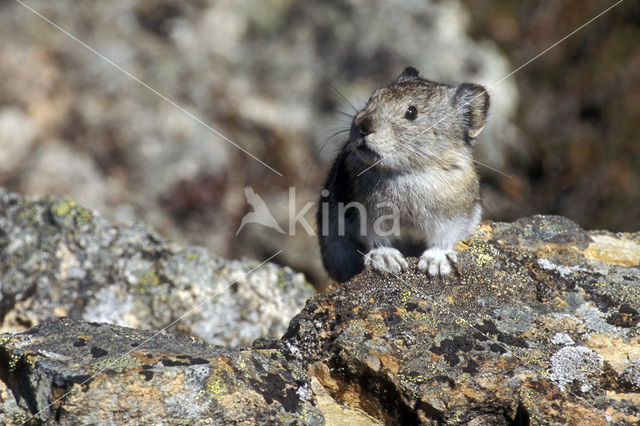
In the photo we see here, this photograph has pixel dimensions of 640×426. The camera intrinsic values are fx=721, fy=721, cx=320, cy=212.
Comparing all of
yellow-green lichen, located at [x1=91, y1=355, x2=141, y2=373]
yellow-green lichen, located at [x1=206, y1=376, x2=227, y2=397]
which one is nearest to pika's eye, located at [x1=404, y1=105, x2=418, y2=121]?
yellow-green lichen, located at [x1=206, y1=376, x2=227, y2=397]

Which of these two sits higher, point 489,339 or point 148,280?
point 148,280

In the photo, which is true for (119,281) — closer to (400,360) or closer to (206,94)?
(400,360)

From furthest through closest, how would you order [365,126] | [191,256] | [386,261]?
[191,256], [365,126], [386,261]

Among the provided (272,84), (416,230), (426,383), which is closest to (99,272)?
(416,230)

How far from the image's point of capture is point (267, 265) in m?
6.65

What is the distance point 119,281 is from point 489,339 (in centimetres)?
314

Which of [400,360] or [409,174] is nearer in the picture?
[400,360]

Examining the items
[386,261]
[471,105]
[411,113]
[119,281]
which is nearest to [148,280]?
[119,281]

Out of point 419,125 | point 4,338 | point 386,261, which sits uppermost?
point 419,125

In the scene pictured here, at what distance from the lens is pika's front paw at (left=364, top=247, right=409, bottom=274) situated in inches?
206

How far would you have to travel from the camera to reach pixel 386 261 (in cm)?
538

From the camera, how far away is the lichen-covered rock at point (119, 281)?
19.2 feet

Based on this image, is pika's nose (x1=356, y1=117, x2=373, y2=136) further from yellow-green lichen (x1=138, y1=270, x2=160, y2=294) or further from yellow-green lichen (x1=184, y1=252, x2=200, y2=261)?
yellow-green lichen (x1=138, y1=270, x2=160, y2=294)

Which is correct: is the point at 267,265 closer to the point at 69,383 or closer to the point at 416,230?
the point at 416,230
